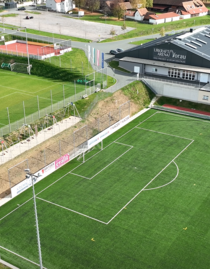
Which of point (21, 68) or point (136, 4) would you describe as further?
point (136, 4)

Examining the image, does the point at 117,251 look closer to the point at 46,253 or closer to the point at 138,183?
the point at 46,253

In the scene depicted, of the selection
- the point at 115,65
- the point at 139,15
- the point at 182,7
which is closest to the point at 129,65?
the point at 115,65

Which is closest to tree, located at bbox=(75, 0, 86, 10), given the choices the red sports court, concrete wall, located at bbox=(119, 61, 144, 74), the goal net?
the red sports court

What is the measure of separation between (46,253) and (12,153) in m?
17.4

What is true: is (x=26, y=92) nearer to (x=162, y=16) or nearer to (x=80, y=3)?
(x=162, y=16)

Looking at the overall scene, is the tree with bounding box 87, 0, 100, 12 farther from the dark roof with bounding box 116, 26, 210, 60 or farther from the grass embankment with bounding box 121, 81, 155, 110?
the grass embankment with bounding box 121, 81, 155, 110

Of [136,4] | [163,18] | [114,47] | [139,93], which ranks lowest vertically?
[139,93]

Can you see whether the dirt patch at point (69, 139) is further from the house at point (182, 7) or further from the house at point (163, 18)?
the house at point (182, 7)

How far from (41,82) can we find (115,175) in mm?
34023

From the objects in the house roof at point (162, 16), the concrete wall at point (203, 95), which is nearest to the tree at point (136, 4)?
the house roof at point (162, 16)

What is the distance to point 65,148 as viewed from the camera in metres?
50.4

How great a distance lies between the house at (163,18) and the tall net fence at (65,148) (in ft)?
243

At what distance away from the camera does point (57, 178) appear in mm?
45875

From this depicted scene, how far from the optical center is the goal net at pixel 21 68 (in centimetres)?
7918
